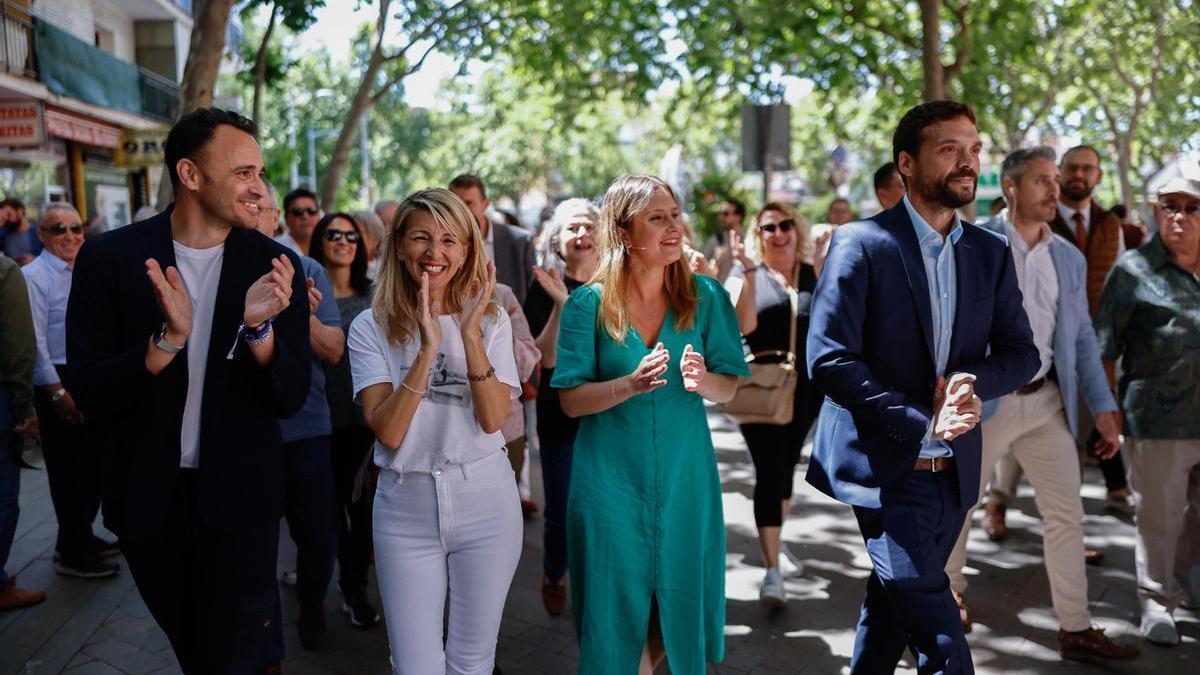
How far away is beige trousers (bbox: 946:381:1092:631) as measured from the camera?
4.92 meters

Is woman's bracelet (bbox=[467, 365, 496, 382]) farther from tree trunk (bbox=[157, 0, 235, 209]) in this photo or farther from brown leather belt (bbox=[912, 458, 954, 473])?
tree trunk (bbox=[157, 0, 235, 209])

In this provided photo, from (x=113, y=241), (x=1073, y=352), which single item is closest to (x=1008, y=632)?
(x=1073, y=352)

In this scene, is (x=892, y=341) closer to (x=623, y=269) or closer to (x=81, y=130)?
(x=623, y=269)

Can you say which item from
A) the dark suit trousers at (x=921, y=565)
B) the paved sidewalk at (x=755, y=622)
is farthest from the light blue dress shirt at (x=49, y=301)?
the dark suit trousers at (x=921, y=565)

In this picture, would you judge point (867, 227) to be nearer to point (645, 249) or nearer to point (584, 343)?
point (645, 249)

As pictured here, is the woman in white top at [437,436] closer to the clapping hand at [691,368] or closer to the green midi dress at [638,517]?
the green midi dress at [638,517]

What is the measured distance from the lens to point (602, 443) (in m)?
3.76

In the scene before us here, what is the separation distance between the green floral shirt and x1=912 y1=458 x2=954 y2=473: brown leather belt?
2.28 meters

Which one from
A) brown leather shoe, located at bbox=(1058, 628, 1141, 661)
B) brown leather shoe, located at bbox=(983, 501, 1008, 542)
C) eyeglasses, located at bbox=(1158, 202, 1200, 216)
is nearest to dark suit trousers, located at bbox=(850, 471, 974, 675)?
brown leather shoe, located at bbox=(1058, 628, 1141, 661)

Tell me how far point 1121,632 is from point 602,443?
10.4ft

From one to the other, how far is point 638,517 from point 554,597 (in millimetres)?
2105

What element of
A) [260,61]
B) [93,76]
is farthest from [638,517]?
[93,76]

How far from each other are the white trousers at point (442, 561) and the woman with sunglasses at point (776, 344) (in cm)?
228

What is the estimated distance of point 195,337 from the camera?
3242 millimetres
